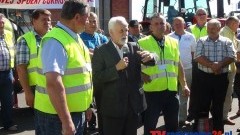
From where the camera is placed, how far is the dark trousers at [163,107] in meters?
5.19

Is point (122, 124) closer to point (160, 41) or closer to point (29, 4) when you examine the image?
point (160, 41)

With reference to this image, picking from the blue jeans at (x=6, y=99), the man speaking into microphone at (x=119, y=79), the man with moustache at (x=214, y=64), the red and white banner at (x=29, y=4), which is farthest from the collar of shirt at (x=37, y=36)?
the red and white banner at (x=29, y=4)

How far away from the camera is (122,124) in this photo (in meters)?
4.39

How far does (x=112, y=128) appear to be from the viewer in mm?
4391

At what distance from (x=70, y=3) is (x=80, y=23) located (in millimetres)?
175

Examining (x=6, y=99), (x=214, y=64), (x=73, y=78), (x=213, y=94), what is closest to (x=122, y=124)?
(x=73, y=78)

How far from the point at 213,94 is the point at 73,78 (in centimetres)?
335

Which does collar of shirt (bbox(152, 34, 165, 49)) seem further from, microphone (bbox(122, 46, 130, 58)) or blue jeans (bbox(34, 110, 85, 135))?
blue jeans (bbox(34, 110, 85, 135))

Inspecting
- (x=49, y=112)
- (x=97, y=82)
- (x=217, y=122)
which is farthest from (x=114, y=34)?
(x=217, y=122)

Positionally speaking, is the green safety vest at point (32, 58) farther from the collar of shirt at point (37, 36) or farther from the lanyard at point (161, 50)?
the lanyard at point (161, 50)

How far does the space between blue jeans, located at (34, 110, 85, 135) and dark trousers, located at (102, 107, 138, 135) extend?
2.79 feet

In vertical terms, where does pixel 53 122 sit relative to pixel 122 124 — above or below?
above

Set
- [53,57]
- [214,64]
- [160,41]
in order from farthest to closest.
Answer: [214,64]
[160,41]
[53,57]

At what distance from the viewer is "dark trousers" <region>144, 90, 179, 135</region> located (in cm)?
519
